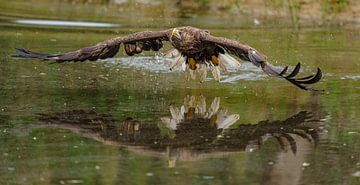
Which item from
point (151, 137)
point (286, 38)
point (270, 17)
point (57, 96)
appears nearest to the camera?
point (151, 137)

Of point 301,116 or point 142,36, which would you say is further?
point 142,36

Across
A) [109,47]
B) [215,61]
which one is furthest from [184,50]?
[109,47]

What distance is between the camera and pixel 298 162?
733 cm

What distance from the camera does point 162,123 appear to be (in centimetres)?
871

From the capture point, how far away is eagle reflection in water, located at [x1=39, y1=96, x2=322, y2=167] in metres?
7.76

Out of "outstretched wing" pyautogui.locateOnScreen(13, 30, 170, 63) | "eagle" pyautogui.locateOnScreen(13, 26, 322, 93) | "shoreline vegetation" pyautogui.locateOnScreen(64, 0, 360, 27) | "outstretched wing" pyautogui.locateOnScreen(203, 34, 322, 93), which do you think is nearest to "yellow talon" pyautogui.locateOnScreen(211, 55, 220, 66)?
"eagle" pyautogui.locateOnScreen(13, 26, 322, 93)

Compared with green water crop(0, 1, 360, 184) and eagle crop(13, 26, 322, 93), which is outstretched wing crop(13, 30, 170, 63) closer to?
eagle crop(13, 26, 322, 93)

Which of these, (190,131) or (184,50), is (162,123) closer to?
(190,131)

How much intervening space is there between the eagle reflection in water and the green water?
0.04 ft

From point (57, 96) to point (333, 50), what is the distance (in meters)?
4.99

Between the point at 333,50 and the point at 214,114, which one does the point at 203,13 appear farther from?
the point at 214,114

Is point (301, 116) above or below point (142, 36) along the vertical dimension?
below

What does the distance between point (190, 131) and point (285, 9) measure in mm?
10022

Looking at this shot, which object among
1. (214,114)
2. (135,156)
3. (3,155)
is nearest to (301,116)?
(214,114)
